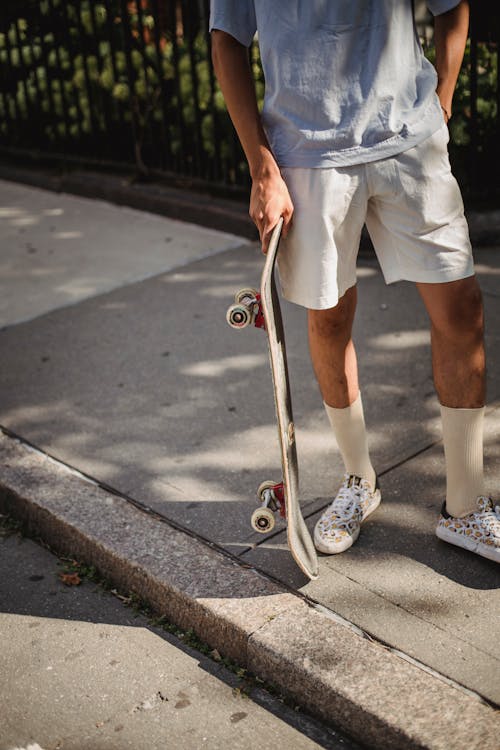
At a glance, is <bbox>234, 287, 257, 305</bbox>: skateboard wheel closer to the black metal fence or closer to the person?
the person

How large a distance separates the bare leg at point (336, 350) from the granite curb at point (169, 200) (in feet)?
7.66

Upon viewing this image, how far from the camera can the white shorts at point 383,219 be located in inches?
97.8

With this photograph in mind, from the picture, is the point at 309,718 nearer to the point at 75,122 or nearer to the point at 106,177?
the point at 106,177

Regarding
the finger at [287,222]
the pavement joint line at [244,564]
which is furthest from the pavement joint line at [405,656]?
Result: the finger at [287,222]

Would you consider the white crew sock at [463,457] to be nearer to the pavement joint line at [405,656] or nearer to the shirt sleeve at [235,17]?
the pavement joint line at [405,656]

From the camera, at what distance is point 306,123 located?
8.10ft

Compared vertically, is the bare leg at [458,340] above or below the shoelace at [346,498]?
above

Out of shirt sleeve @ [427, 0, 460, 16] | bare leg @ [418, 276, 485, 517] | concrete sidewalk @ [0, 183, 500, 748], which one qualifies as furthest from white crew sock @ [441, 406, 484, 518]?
shirt sleeve @ [427, 0, 460, 16]

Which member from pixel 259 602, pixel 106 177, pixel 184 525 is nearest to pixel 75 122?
pixel 106 177

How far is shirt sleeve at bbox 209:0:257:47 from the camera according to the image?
8.06 feet

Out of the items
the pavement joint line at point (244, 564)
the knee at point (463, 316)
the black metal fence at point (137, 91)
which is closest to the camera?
the pavement joint line at point (244, 564)

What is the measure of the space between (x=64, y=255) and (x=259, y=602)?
3.54 meters

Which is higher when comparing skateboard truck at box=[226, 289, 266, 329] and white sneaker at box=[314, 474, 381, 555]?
skateboard truck at box=[226, 289, 266, 329]

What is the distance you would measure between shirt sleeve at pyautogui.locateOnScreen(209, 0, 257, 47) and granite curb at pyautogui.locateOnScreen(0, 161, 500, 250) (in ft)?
8.70
